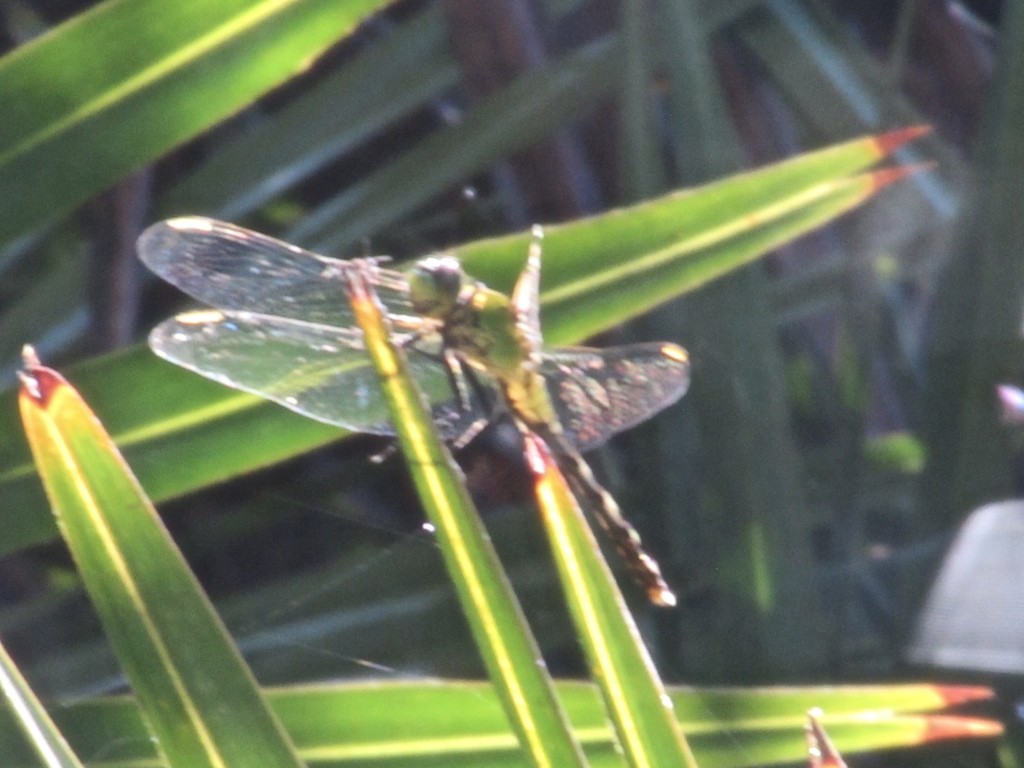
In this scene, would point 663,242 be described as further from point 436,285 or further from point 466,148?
point 466,148

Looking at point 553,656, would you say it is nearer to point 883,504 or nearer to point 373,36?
point 883,504

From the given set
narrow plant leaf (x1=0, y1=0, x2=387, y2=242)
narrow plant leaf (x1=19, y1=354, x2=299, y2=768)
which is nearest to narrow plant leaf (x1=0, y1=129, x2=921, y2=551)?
narrow plant leaf (x1=0, y1=0, x2=387, y2=242)

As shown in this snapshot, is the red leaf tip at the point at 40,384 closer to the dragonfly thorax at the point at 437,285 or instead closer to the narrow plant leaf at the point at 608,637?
the narrow plant leaf at the point at 608,637

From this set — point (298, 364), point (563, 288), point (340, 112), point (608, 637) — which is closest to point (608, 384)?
point (563, 288)

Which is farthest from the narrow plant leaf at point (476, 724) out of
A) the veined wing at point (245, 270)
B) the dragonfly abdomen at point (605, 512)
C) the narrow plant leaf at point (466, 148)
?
the narrow plant leaf at point (466, 148)

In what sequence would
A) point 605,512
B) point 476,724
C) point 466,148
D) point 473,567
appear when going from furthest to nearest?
point 466,148, point 605,512, point 476,724, point 473,567

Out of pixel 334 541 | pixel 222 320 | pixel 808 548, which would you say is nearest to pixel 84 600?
pixel 334 541
